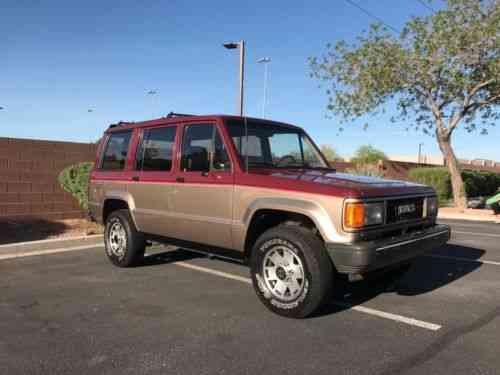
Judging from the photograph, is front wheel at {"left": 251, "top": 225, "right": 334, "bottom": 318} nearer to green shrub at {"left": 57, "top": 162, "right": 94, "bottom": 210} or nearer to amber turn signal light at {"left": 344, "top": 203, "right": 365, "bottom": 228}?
amber turn signal light at {"left": 344, "top": 203, "right": 365, "bottom": 228}

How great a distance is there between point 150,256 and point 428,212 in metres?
4.29

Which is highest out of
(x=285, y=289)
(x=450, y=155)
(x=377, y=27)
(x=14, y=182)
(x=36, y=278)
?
(x=377, y=27)

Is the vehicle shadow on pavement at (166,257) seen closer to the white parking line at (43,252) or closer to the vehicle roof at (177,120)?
the white parking line at (43,252)

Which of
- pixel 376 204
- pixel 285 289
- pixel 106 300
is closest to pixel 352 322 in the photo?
pixel 285 289

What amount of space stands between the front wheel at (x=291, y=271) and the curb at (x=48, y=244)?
4.53m

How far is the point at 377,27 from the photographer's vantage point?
1700 cm

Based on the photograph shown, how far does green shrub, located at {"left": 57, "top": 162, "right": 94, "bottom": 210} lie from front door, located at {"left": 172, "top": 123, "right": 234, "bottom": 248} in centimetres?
469

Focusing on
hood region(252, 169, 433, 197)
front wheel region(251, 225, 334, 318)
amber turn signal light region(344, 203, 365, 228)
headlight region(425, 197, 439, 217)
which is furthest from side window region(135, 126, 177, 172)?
headlight region(425, 197, 439, 217)

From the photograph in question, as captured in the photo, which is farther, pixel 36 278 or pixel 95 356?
pixel 36 278

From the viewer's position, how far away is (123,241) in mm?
6039

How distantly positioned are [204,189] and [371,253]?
2.02 meters

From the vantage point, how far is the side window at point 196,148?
484 cm

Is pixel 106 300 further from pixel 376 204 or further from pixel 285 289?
pixel 376 204

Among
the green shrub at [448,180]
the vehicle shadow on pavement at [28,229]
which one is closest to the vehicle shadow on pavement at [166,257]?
the vehicle shadow on pavement at [28,229]
